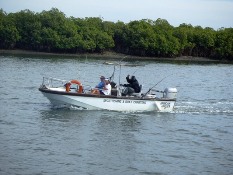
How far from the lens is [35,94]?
3944 centimetres

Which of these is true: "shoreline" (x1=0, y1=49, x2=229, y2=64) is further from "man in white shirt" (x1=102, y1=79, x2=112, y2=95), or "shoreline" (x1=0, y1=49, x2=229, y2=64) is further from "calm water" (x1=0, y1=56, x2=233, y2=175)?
"man in white shirt" (x1=102, y1=79, x2=112, y2=95)

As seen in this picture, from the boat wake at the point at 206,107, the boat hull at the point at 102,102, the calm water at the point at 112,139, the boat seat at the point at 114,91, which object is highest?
the boat seat at the point at 114,91

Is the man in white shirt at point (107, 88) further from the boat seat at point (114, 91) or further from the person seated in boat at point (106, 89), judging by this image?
the boat seat at point (114, 91)

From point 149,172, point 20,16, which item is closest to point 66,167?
point 149,172

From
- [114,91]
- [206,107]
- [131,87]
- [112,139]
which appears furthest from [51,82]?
[112,139]

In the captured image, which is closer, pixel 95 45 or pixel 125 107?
pixel 125 107

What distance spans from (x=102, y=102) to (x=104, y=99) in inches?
9.9

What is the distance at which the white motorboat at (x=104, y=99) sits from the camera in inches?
1206

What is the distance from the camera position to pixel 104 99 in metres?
31.1

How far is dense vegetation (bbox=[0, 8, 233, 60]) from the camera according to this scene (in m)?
106

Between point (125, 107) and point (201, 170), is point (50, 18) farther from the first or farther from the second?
point (201, 170)

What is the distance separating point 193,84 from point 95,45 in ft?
181

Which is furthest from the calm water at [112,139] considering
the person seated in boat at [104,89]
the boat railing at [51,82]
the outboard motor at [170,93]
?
the boat railing at [51,82]

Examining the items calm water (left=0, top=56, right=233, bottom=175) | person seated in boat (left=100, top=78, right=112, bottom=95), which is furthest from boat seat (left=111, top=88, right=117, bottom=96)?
calm water (left=0, top=56, right=233, bottom=175)
